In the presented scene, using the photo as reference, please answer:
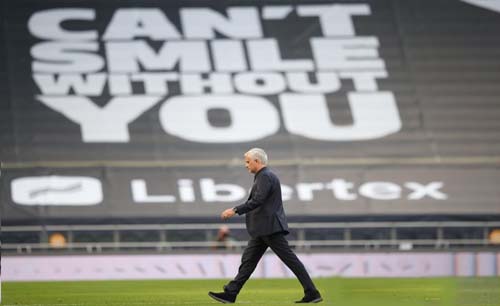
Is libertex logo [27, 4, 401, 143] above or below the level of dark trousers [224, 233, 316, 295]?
above

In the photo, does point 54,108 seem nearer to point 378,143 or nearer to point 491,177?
point 378,143

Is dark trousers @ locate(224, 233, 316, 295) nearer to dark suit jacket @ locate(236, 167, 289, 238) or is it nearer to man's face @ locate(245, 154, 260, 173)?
dark suit jacket @ locate(236, 167, 289, 238)

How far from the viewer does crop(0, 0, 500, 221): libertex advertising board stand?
100ft

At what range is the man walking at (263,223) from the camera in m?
11.4

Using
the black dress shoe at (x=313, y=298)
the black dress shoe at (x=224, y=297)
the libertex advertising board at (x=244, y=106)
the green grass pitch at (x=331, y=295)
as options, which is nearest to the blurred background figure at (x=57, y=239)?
the libertex advertising board at (x=244, y=106)

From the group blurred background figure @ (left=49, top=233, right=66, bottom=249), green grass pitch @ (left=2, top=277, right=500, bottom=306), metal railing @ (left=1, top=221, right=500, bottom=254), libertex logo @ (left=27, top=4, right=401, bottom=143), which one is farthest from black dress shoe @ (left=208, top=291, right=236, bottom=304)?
libertex logo @ (left=27, top=4, right=401, bottom=143)

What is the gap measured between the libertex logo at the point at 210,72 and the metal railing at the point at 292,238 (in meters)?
4.28

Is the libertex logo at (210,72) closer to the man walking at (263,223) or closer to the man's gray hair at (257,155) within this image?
the man walking at (263,223)

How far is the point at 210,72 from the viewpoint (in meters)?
34.0

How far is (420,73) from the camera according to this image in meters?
33.8

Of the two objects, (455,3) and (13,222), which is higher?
(455,3)

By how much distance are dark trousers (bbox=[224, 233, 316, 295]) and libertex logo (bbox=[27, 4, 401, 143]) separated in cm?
2078

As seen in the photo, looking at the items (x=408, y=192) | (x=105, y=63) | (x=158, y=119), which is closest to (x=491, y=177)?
(x=408, y=192)

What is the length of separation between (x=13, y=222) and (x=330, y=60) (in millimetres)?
9899
